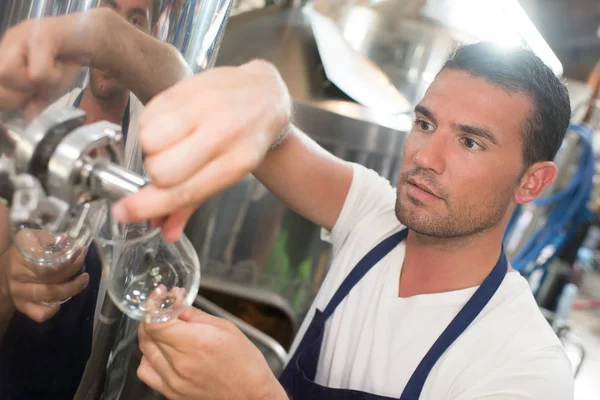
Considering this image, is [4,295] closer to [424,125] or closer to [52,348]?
[52,348]

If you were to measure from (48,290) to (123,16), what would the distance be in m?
0.25

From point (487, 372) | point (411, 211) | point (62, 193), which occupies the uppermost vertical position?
point (62, 193)

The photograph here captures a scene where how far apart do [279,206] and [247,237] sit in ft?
0.63

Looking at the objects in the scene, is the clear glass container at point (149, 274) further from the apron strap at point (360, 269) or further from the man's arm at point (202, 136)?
the apron strap at point (360, 269)

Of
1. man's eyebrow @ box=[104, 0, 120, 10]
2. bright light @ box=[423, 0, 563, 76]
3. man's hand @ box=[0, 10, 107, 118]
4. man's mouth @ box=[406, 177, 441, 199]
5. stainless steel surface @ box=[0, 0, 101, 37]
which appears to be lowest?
man's mouth @ box=[406, 177, 441, 199]

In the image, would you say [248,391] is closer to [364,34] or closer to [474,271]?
[474,271]

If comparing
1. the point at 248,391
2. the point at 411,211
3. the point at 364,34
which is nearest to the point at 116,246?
the point at 248,391

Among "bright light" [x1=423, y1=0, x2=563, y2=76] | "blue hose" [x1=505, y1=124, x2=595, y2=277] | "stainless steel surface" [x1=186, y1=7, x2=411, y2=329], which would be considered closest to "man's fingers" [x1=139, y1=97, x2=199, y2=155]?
"stainless steel surface" [x1=186, y1=7, x2=411, y2=329]

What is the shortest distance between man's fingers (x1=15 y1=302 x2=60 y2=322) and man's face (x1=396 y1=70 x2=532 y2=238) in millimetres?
758

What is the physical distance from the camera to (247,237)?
2055 millimetres

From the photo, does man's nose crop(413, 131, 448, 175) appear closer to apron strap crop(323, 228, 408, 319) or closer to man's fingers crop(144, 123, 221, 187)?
apron strap crop(323, 228, 408, 319)

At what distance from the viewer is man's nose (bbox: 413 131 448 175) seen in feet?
3.37

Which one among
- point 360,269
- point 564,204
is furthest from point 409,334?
point 564,204

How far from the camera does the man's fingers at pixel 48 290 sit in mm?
433
